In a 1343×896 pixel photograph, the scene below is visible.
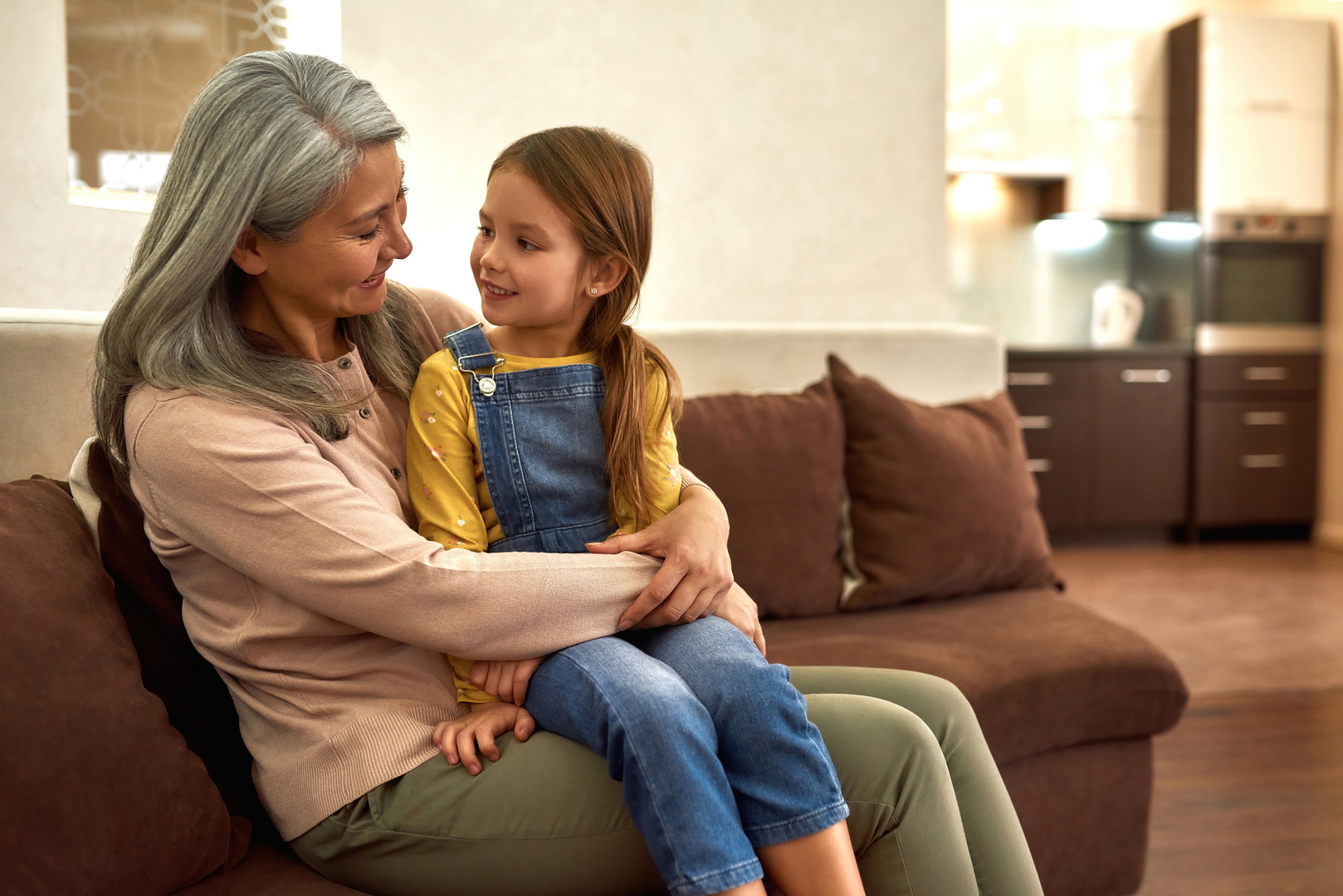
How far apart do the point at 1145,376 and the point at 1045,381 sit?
1.74 feet

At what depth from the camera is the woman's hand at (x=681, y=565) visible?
1.16m

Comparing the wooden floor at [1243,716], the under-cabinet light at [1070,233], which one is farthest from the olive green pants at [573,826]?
the under-cabinet light at [1070,233]

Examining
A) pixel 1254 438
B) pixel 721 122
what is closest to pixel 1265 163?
pixel 1254 438

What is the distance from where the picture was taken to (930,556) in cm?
212

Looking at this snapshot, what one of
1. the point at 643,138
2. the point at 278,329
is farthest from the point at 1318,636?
the point at 278,329

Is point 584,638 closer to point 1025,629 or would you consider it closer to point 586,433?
point 586,433

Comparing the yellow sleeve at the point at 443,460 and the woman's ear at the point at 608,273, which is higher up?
the woman's ear at the point at 608,273

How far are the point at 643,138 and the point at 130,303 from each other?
1879 mm

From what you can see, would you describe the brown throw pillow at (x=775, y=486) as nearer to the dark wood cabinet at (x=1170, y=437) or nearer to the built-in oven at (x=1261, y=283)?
the dark wood cabinet at (x=1170, y=437)

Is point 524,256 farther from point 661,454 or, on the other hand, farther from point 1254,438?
point 1254,438

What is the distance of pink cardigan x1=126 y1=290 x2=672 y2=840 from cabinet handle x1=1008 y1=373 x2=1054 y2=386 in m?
4.25

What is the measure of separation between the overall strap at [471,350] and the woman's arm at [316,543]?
257 mm

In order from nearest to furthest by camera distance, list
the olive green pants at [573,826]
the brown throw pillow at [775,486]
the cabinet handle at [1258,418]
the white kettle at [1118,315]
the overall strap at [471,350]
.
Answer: the olive green pants at [573,826], the overall strap at [471,350], the brown throw pillow at [775,486], the cabinet handle at [1258,418], the white kettle at [1118,315]

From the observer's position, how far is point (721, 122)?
113 inches
